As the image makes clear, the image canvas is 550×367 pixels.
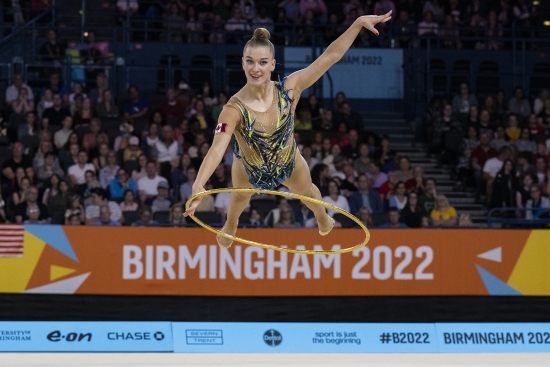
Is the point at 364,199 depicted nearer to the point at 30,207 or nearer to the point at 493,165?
the point at 493,165

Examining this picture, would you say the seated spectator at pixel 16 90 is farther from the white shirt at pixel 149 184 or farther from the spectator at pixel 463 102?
the spectator at pixel 463 102

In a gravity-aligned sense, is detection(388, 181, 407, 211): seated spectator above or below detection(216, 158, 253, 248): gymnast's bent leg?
below

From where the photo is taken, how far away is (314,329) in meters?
10.7

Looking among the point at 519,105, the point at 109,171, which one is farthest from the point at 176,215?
the point at 519,105

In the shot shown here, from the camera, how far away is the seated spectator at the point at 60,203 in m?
12.1

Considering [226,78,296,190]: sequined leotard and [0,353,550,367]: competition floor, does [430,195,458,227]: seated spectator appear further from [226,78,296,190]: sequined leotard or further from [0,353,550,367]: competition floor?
[226,78,296,190]: sequined leotard

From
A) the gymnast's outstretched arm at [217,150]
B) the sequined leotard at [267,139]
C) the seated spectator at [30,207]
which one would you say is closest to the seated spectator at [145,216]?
the seated spectator at [30,207]

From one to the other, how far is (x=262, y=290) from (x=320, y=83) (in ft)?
19.4

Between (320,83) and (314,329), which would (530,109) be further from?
(314,329)

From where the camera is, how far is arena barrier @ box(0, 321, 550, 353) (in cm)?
1030

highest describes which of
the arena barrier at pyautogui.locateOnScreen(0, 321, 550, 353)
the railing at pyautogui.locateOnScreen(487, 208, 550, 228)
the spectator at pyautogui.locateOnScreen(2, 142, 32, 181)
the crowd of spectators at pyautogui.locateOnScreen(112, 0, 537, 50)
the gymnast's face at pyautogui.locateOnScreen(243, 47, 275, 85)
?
the crowd of spectators at pyautogui.locateOnScreen(112, 0, 537, 50)

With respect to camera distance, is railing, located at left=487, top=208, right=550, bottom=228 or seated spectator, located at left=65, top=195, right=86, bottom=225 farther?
railing, located at left=487, top=208, right=550, bottom=228

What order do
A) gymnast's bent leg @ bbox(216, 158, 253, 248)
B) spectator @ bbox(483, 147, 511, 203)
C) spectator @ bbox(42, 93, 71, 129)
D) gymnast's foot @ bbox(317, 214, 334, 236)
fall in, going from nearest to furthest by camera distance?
gymnast's bent leg @ bbox(216, 158, 253, 248), gymnast's foot @ bbox(317, 214, 334, 236), spectator @ bbox(42, 93, 71, 129), spectator @ bbox(483, 147, 511, 203)

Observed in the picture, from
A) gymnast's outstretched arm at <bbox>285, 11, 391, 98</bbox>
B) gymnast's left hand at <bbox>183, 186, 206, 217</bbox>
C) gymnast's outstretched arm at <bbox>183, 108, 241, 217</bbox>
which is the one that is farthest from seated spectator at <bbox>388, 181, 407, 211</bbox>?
gymnast's left hand at <bbox>183, 186, 206, 217</bbox>
